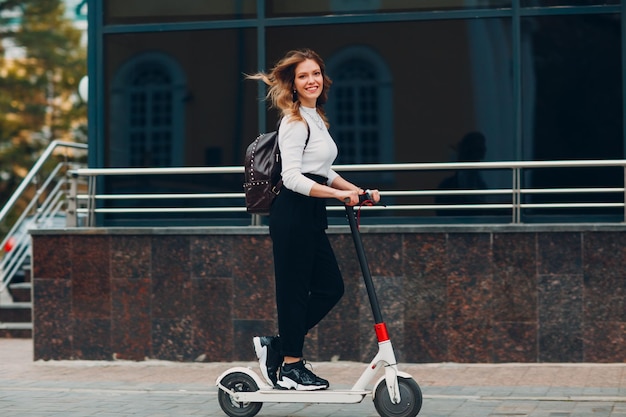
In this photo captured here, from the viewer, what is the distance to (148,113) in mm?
12500

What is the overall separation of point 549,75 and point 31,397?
559 centimetres

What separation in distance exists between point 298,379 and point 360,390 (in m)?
0.42

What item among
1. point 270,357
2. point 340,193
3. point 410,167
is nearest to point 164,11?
point 410,167

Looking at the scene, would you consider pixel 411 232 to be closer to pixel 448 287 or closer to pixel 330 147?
pixel 448 287

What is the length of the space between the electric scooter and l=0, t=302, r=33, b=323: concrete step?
670 centimetres

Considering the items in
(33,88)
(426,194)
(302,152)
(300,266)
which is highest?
(33,88)

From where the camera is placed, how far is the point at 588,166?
1138cm

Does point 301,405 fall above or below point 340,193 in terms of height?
below

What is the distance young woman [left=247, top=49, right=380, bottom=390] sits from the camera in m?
7.25

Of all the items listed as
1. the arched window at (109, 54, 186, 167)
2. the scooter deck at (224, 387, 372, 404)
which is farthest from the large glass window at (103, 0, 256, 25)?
the scooter deck at (224, 387, 372, 404)

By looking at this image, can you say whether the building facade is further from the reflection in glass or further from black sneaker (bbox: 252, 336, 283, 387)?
black sneaker (bbox: 252, 336, 283, 387)

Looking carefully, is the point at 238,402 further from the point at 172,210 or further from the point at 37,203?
the point at 37,203

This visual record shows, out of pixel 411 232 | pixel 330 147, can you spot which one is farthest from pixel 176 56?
pixel 330 147

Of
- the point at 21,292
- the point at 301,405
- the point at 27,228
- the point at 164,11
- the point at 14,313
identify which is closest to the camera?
the point at 301,405
